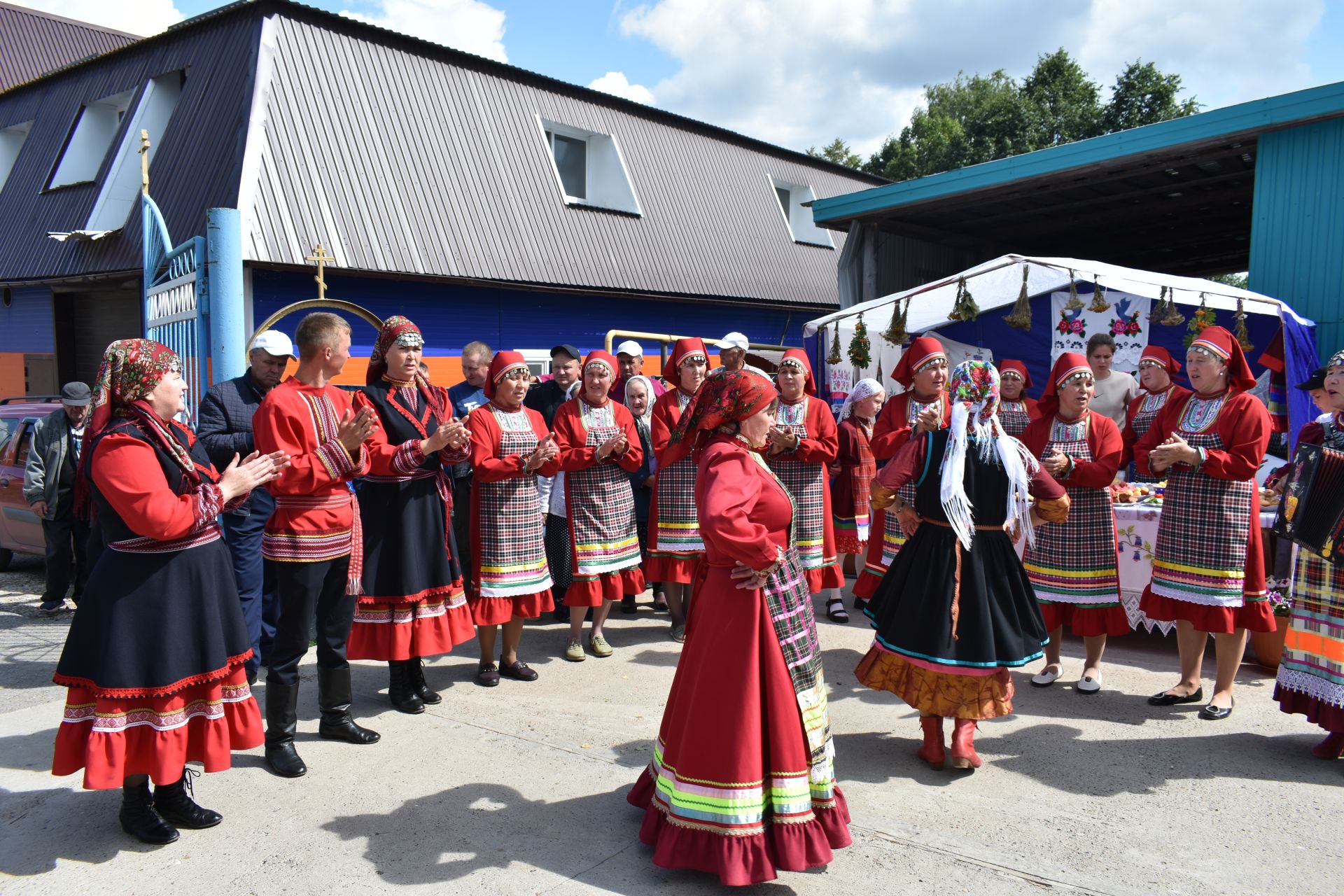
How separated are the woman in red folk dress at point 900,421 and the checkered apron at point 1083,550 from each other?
82 cm

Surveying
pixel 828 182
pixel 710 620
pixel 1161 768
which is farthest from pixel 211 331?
pixel 828 182

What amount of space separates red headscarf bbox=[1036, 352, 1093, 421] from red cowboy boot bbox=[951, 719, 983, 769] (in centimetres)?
227

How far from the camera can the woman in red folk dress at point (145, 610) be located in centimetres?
334

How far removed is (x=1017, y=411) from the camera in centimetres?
664

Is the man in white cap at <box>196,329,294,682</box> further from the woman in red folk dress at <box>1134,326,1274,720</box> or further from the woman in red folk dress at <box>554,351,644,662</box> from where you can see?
the woman in red folk dress at <box>1134,326,1274,720</box>

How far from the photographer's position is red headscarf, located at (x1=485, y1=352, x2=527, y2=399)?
17.6 feet

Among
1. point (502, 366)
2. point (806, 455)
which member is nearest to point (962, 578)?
point (806, 455)

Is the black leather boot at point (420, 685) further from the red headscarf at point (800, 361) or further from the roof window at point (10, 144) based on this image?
the roof window at point (10, 144)

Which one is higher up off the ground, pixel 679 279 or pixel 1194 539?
pixel 679 279

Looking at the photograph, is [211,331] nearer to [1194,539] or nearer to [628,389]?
[628,389]

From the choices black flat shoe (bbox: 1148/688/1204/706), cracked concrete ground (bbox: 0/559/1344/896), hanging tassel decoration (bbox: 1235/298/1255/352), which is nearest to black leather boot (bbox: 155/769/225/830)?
cracked concrete ground (bbox: 0/559/1344/896)

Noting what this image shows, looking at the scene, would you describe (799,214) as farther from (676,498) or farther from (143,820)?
(143,820)

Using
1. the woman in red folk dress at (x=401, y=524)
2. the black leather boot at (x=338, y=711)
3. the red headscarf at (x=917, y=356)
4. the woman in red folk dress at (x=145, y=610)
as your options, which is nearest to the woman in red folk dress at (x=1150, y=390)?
the red headscarf at (x=917, y=356)

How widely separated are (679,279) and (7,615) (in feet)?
32.0
